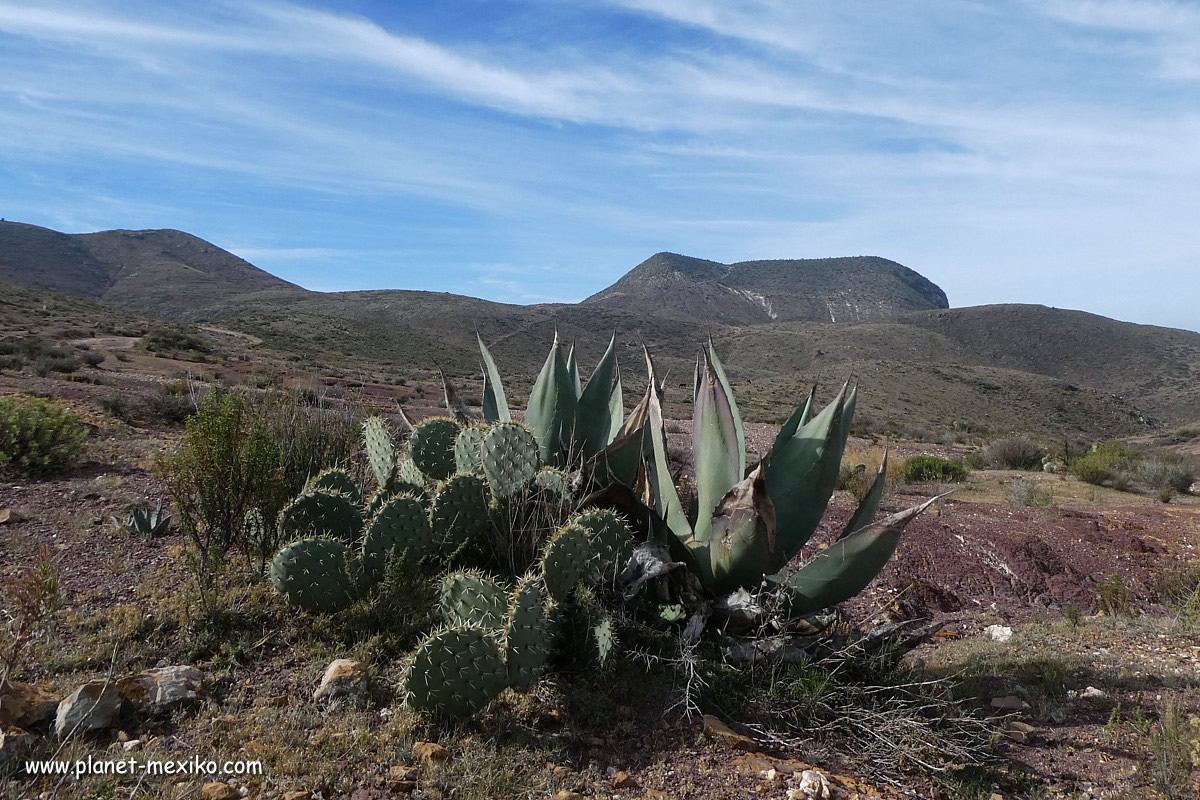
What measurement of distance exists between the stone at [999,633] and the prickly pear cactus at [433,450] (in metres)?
3.97

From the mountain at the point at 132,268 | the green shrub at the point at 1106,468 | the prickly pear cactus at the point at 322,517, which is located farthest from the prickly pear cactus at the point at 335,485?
the mountain at the point at 132,268

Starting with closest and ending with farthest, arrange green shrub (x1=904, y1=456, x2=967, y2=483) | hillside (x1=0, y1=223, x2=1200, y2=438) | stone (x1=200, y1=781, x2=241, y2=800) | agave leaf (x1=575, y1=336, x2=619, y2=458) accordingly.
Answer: stone (x1=200, y1=781, x2=241, y2=800)
agave leaf (x1=575, y1=336, x2=619, y2=458)
green shrub (x1=904, y1=456, x2=967, y2=483)
hillside (x1=0, y1=223, x2=1200, y2=438)

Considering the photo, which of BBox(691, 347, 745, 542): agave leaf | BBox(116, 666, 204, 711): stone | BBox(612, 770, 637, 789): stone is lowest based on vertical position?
BBox(612, 770, 637, 789): stone

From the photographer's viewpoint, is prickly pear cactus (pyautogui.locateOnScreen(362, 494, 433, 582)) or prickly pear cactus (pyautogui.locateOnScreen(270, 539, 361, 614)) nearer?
prickly pear cactus (pyautogui.locateOnScreen(270, 539, 361, 614))

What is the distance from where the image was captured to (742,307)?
11588 centimetres

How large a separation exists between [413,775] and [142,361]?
23.8 meters

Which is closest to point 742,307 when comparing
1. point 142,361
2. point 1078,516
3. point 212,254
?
point 212,254

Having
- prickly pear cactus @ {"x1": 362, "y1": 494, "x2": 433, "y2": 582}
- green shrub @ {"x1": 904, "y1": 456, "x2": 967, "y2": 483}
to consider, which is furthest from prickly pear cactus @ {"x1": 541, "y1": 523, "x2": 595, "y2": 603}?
green shrub @ {"x1": 904, "y1": 456, "x2": 967, "y2": 483}

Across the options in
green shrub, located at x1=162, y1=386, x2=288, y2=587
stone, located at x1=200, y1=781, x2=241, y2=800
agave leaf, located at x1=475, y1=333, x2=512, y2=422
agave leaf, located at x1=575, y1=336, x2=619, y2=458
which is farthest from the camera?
agave leaf, located at x1=475, y1=333, x2=512, y2=422

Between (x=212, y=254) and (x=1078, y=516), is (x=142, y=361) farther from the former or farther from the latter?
(x=212, y=254)

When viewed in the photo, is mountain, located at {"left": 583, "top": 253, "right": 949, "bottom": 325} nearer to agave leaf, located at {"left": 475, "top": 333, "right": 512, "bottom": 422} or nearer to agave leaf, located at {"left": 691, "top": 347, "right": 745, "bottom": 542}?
agave leaf, located at {"left": 475, "top": 333, "right": 512, "bottom": 422}

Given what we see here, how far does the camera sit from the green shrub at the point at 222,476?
162 inches

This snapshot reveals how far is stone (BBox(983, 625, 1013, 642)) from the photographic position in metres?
4.96

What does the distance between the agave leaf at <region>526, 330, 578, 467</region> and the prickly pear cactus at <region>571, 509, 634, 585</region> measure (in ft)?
3.32
